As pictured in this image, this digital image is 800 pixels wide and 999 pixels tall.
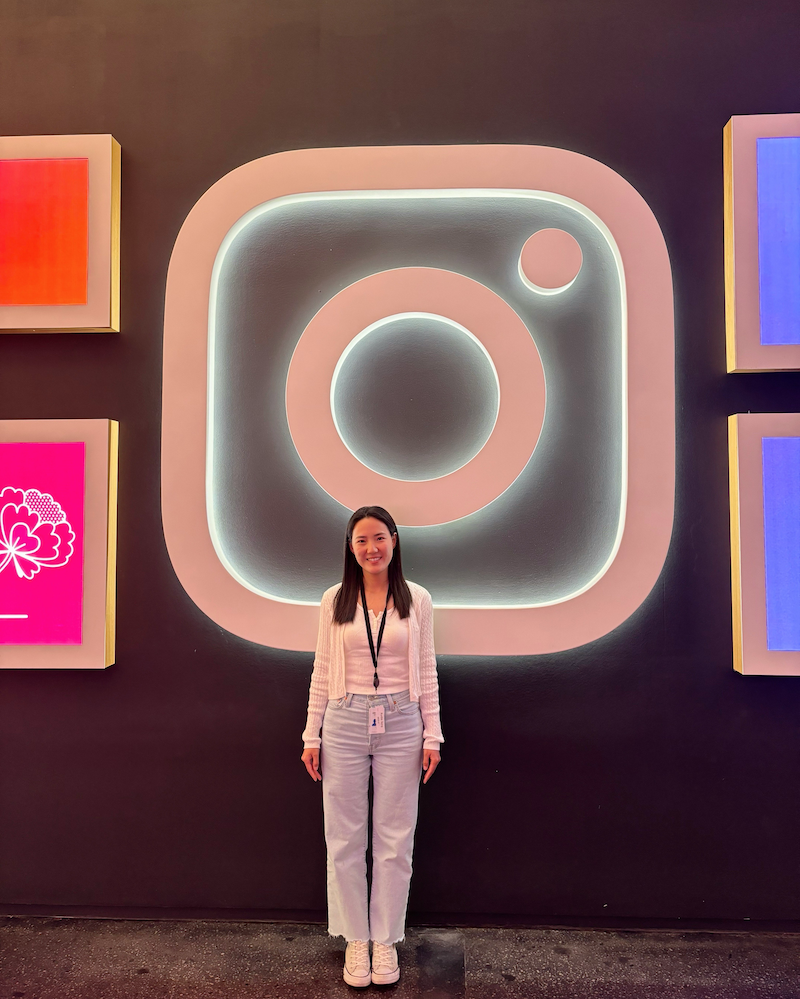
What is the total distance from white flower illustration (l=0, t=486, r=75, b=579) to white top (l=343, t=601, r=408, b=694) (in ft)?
4.18

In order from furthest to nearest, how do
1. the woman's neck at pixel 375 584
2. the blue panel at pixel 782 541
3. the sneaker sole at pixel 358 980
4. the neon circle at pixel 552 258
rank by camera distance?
the neon circle at pixel 552 258 → the blue panel at pixel 782 541 → the woman's neck at pixel 375 584 → the sneaker sole at pixel 358 980

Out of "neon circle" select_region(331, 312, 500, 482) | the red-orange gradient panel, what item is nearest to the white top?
"neon circle" select_region(331, 312, 500, 482)

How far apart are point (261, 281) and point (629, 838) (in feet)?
8.97

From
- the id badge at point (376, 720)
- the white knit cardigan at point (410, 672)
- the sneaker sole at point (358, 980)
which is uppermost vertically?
the white knit cardigan at point (410, 672)

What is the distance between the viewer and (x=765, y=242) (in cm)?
279

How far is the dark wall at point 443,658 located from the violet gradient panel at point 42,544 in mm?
184

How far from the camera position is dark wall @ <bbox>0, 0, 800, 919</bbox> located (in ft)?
9.27

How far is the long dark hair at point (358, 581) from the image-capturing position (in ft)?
8.31

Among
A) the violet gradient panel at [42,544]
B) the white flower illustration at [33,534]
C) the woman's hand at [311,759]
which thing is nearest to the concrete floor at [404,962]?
the woman's hand at [311,759]

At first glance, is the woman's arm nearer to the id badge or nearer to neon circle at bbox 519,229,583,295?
the id badge

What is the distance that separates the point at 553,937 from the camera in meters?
2.76

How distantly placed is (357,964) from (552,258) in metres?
2.75

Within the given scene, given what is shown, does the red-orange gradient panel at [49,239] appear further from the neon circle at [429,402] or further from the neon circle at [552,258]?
the neon circle at [552,258]

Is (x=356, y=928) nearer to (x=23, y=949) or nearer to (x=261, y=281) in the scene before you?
(x=23, y=949)
